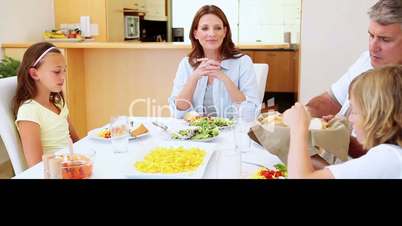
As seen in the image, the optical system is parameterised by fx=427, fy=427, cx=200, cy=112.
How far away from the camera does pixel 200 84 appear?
144 cm

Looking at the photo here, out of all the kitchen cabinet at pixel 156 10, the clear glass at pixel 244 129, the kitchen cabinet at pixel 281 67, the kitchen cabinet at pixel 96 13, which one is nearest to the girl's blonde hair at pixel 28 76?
the clear glass at pixel 244 129

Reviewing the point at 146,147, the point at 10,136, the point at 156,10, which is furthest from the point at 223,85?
the point at 156,10

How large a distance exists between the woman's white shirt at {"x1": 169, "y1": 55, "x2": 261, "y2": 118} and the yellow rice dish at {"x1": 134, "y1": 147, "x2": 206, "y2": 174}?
19.7 inches

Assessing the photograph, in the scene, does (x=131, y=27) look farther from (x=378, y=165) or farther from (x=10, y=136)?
(x=378, y=165)

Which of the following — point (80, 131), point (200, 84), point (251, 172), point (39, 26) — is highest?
point (39, 26)

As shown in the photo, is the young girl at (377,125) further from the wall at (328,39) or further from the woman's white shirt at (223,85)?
the wall at (328,39)

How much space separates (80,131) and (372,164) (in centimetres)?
237

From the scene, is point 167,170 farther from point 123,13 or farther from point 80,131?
point 123,13

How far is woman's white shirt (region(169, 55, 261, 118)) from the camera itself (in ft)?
4.64

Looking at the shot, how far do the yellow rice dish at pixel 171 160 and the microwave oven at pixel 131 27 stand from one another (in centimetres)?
291

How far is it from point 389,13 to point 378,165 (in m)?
0.54

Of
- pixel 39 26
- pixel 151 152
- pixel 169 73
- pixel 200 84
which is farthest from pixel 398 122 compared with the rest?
pixel 39 26
